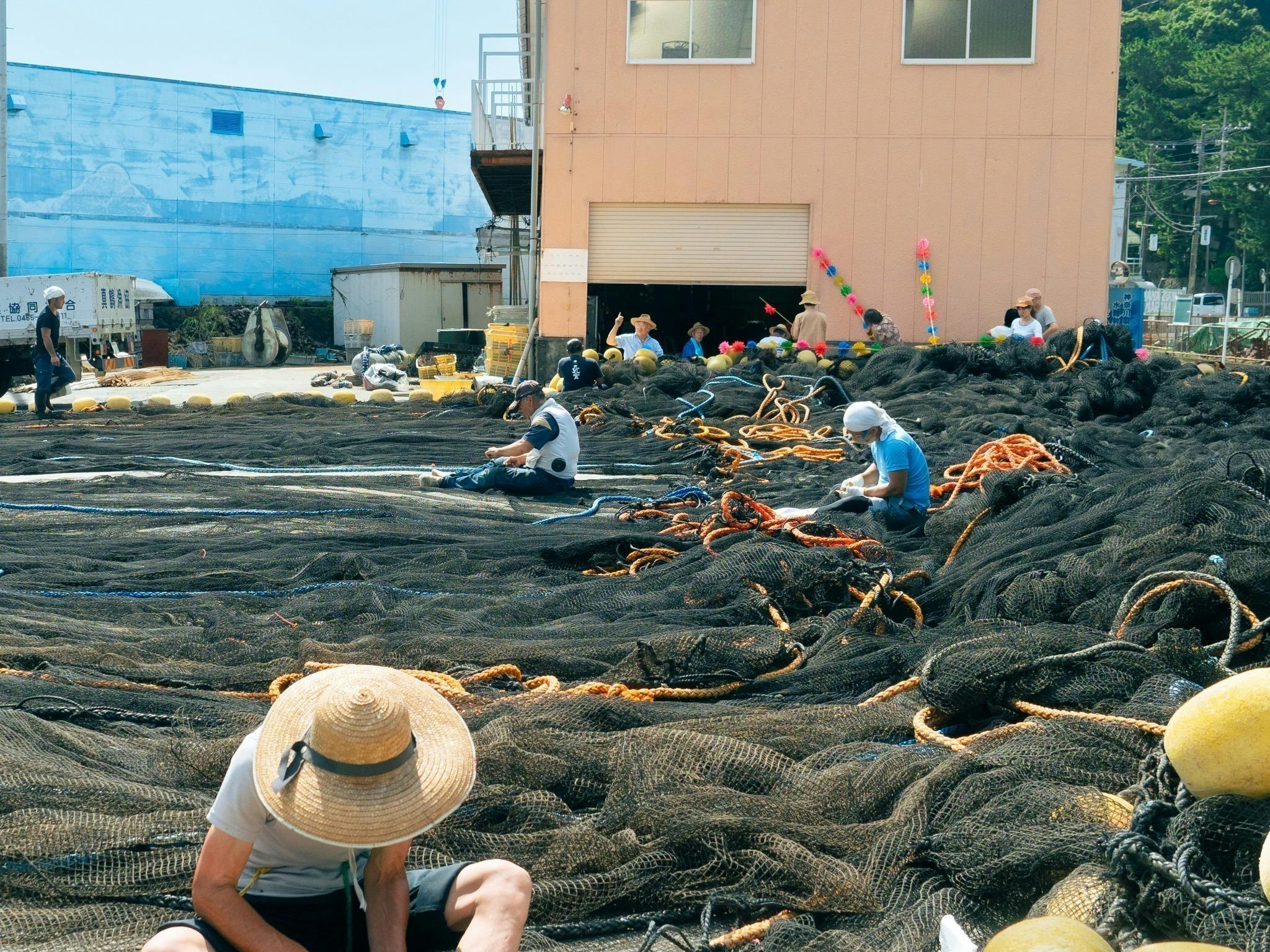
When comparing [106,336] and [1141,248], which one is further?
[1141,248]

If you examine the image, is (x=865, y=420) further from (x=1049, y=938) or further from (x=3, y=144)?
(x=3, y=144)

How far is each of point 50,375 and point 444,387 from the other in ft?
16.8

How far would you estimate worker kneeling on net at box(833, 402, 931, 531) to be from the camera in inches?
316

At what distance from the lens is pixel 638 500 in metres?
9.31

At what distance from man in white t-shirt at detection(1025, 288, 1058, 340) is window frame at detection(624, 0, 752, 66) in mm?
4680

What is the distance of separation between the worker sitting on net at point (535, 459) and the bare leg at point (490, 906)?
6514 millimetres

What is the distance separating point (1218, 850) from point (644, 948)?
4.26 ft

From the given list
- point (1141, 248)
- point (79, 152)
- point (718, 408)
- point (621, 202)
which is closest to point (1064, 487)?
point (718, 408)

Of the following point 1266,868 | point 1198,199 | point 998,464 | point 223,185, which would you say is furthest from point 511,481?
point 1198,199

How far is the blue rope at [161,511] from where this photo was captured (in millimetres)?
8836

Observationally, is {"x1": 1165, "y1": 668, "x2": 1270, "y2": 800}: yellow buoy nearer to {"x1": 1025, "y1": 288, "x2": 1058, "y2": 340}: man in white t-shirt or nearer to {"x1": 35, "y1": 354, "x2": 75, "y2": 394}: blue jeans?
{"x1": 1025, "y1": 288, "x2": 1058, "y2": 340}: man in white t-shirt

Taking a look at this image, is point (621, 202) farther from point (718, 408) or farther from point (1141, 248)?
point (1141, 248)

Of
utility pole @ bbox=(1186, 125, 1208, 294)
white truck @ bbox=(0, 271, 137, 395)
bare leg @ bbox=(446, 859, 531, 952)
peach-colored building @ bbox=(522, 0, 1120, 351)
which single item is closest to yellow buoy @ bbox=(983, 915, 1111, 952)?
bare leg @ bbox=(446, 859, 531, 952)

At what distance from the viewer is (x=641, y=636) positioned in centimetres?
574
